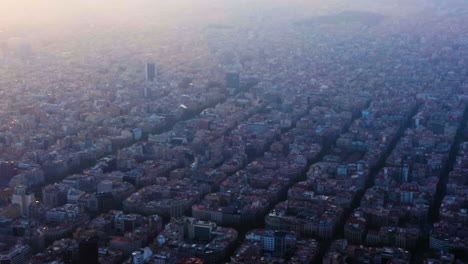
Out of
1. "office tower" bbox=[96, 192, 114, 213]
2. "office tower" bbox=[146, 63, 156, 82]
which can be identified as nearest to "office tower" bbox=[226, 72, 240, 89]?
"office tower" bbox=[146, 63, 156, 82]

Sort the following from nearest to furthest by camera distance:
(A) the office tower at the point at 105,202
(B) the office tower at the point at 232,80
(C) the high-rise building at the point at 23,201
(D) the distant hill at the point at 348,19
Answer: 1. (C) the high-rise building at the point at 23,201
2. (A) the office tower at the point at 105,202
3. (B) the office tower at the point at 232,80
4. (D) the distant hill at the point at 348,19

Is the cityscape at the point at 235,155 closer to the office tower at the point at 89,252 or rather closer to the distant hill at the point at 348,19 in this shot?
the office tower at the point at 89,252

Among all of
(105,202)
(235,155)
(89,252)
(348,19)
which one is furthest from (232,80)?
(348,19)

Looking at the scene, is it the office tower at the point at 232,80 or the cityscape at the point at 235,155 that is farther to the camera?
the office tower at the point at 232,80

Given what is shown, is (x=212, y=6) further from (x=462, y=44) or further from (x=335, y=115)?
(x=335, y=115)

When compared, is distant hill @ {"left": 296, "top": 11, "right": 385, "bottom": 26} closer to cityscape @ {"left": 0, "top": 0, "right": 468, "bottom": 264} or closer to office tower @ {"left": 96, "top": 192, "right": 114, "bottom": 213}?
cityscape @ {"left": 0, "top": 0, "right": 468, "bottom": 264}

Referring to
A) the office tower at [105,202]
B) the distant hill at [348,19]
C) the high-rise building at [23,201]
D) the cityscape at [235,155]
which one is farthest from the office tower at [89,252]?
the distant hill at [348,19]

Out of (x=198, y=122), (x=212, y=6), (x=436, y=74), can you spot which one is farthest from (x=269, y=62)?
(x=212, y=6)

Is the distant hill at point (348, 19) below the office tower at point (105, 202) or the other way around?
the other way around
